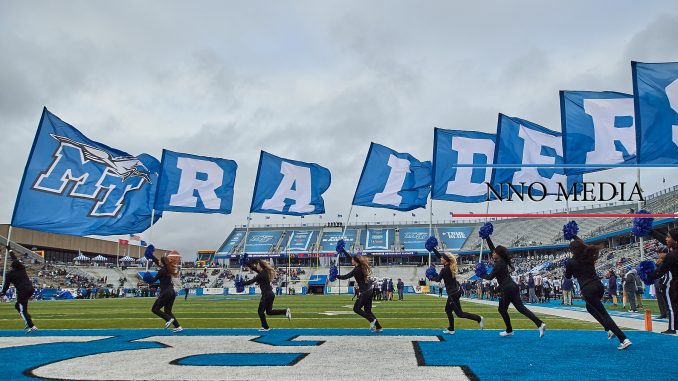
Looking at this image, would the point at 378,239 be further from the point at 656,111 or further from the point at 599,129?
the point at 656,111

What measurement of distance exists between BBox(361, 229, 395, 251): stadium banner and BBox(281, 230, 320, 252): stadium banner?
32.6 feet

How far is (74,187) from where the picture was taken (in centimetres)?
1842

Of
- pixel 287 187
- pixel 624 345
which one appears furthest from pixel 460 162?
pixel 624 345

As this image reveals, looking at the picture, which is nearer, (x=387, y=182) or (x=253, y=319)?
(x=253, y=319)

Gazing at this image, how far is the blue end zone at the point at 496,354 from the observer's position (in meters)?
6.61

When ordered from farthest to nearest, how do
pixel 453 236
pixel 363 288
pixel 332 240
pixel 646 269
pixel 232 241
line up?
pixel 232 241
pixel 332 240
pixel 453 236
pixel 363 288
pixel 646 269

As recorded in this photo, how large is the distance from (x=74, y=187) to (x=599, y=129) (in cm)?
1793

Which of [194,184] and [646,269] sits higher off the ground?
[194,184]

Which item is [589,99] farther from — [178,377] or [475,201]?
[178,377]

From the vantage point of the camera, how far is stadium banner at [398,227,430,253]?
9525 cm

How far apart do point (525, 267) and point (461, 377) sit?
224 feet

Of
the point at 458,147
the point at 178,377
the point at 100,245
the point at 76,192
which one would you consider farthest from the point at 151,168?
the point at 100,245

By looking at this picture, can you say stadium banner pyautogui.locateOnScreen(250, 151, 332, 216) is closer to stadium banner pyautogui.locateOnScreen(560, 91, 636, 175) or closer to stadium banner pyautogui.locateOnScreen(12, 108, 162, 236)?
stadium banner pyautogui.locateOnScreen(12, 108, 162, 236)

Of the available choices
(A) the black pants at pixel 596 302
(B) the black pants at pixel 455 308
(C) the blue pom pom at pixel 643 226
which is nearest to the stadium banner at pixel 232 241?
(B) the black pants at pixel 455 308
